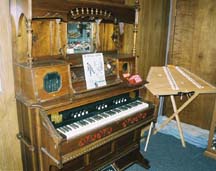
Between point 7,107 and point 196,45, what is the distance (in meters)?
2.76

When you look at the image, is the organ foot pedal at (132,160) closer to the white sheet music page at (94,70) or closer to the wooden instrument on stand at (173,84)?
the wooden instrument on stand at (173,84)

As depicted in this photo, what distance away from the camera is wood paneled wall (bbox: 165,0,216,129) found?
10.4 ft

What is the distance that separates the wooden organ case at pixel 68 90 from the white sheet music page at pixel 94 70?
51 millimetres

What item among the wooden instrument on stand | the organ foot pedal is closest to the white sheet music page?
the wooden instrument on stand

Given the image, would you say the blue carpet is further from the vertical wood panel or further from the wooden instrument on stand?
the vertical wood panel

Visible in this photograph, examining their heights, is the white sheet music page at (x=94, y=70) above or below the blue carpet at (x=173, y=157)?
above

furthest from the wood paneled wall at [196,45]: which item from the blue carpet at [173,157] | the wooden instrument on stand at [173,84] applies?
the blue carpet at [173,157]

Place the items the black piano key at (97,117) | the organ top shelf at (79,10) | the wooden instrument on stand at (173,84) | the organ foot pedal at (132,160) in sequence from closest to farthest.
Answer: the organ top shelf at (79,10) < the black piano key at (97,117) < the organ foot pedal at (132,160) < the wooden instrument on stand at (173,84)

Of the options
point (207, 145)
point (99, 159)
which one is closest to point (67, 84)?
point (99, 159)

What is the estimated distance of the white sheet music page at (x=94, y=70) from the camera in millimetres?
1874

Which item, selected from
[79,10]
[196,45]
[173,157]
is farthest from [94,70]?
[196,45]

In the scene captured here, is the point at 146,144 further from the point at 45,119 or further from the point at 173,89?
the point at 45,119

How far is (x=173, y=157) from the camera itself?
2822 mm

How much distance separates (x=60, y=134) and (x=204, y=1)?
9.21ft
